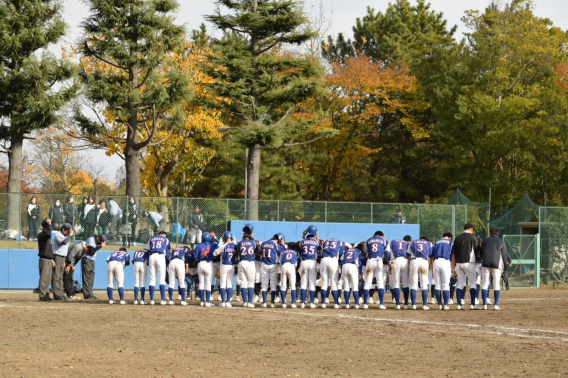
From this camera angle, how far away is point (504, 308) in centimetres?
1966

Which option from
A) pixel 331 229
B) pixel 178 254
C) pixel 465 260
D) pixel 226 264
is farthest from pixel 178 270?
pixel 331 229

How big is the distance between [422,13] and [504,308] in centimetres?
4119

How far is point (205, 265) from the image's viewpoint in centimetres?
1973

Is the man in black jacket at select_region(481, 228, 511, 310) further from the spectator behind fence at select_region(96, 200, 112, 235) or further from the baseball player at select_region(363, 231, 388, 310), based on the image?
the spectator behind fence at select_region(96, 200, 112, 235)

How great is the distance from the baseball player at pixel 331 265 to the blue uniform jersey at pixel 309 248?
0.97 ft

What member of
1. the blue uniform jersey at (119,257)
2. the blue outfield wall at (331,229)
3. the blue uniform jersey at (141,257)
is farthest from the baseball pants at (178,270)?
the blue outfield wall at (331,229)

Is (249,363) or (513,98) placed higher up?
(513,98)

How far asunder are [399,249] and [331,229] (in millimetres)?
8189

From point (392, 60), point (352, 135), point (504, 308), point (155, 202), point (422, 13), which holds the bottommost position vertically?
point (504, 308)

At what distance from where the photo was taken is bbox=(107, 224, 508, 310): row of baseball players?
19.5m

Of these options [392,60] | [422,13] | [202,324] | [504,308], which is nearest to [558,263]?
[504,308]

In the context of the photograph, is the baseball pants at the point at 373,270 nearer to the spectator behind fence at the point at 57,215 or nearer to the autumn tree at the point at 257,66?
the spectator behind fence at the point at 57,215

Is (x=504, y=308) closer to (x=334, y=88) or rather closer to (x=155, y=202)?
(x=155, y=202)

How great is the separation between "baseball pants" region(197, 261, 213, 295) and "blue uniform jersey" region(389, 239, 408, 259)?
469 centimetres
